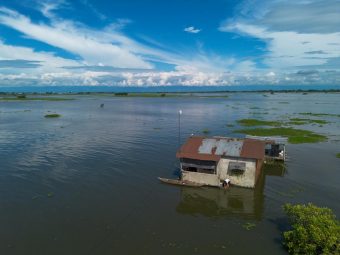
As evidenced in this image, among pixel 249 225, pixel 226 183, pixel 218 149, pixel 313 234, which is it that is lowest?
pixel 249 225

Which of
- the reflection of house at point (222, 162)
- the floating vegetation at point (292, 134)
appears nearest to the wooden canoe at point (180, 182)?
the reflection of house at point (222, 162)

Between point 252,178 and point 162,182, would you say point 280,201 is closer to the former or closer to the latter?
point 252,178

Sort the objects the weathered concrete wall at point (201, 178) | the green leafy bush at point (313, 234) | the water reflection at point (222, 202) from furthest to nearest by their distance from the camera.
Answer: the weathered concrete wall at point (201, 178)
the water reflection at point (222, 202)
the green leafy bush at point (313, 234)

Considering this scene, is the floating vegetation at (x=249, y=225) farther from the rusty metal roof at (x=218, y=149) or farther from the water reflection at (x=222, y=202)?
the rusty metal roof at (x=218, y=149)

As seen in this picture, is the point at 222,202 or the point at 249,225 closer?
the point at 249,225

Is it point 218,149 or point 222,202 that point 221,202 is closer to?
point 222,202

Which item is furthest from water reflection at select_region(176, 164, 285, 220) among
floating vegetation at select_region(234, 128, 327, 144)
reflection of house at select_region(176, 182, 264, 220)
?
floating vegetation at select_region(234, 128, 327, 144)

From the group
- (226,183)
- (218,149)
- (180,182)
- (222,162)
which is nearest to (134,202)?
(180,182)

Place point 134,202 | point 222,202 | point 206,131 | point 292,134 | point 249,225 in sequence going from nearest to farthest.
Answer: point 249,225, point 134,202, point 222,202, point 292,134, point 206,131

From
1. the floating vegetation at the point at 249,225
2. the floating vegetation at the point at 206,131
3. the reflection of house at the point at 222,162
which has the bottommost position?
the floating vegetation at the point at 249,225

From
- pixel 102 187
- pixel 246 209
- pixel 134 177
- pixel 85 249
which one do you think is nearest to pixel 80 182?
pixel 102 187
